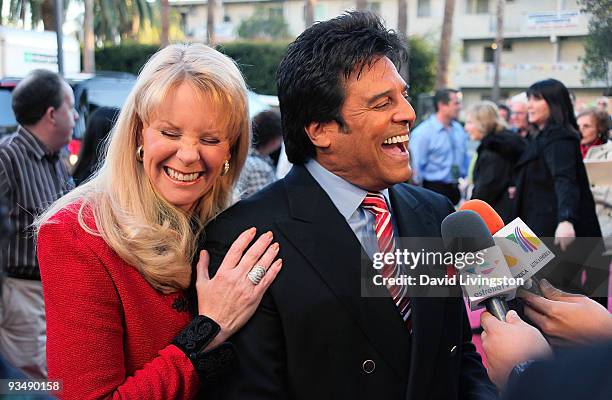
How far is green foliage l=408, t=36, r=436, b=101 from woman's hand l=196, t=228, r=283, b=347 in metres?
24.4

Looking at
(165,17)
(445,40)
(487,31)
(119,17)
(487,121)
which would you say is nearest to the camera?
(487,121)

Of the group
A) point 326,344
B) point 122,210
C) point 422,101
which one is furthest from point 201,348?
point 422,101

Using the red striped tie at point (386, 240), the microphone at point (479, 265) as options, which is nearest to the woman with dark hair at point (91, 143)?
the red striped tie at point (386, 240)

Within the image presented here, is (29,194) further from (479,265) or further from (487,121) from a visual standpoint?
(487,121)

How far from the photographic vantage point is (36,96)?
4.21 metres

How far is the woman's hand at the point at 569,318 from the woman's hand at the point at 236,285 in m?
0.71

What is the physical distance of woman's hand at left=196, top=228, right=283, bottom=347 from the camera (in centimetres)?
195

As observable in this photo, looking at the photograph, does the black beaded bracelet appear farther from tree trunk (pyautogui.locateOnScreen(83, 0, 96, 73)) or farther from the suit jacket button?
tree trunk (pyautogui.locateOnScreen(83, 0, 96, 73))

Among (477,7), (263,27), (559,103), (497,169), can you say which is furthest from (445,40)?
(263,27)

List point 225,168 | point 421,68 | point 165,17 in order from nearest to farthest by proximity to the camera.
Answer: point 225,168
point 165,17
point 421,68

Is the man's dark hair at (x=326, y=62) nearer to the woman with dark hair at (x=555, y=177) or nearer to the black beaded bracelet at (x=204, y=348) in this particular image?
the black beaded bracelet at (x=204, y=348)

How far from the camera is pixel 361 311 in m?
1.95

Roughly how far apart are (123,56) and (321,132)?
28.0 meters

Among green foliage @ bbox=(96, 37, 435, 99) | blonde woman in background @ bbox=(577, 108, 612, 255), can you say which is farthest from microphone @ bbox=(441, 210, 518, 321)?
green foliage @ bbox=(96, 37, 435, 99)
